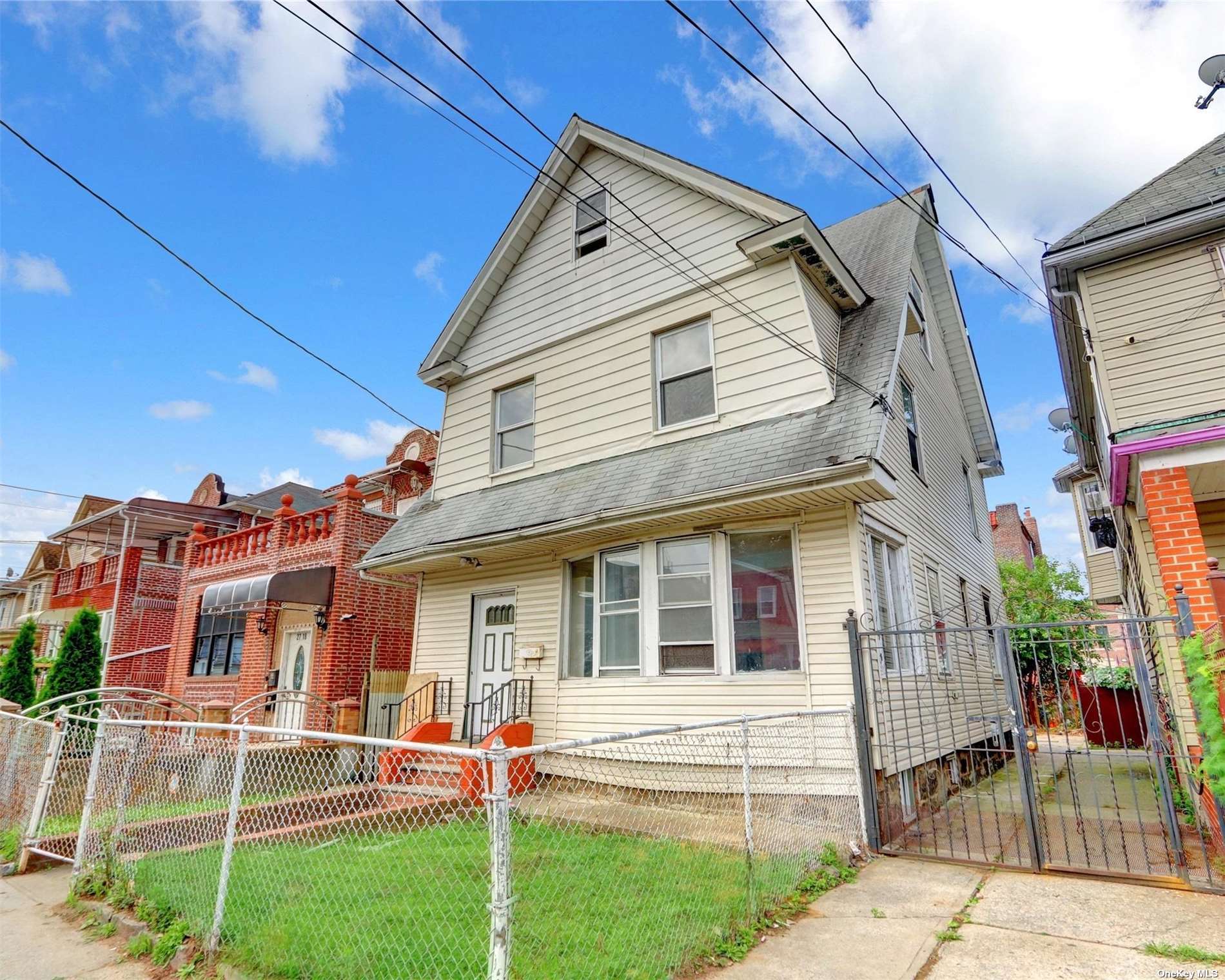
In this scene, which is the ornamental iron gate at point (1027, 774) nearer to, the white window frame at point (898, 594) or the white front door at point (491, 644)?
the white window frame at point (898, 594)

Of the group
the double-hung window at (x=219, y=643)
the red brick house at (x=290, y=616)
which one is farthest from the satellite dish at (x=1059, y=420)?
the double-hung window at (x=219, y=643)

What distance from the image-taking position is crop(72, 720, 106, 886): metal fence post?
5168mm

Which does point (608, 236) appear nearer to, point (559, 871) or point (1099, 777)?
point (559, 871)

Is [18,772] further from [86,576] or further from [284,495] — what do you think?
[86,576]

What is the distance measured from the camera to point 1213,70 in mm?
8180

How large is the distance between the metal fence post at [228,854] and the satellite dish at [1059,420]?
555 inches

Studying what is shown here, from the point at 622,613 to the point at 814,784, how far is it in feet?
9.91

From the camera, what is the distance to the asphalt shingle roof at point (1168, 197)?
716cm

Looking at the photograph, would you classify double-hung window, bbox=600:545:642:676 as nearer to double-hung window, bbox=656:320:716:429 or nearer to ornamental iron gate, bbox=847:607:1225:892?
double-hung window, bbox=656:320:716:429

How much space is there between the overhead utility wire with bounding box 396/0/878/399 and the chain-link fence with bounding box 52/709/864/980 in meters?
3.99

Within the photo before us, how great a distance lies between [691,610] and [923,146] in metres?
5.49

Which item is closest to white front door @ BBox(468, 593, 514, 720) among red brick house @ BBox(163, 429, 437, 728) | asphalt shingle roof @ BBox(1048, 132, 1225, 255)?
red brick house @ BBox(163, 429, 437, 728)

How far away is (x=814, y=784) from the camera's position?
6414mm

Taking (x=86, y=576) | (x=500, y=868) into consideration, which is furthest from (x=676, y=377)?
(x=86, y=576)
